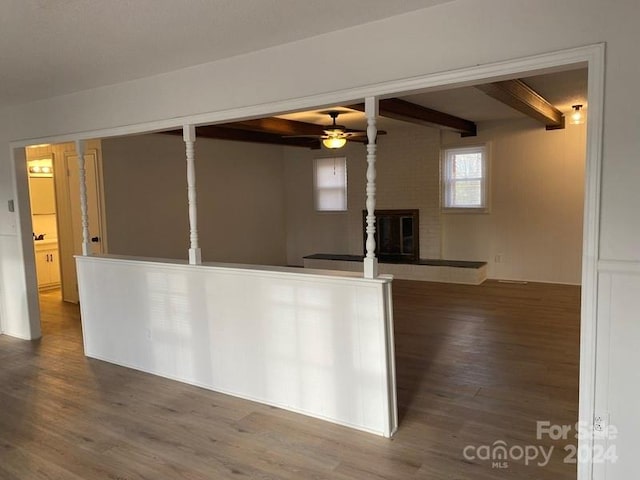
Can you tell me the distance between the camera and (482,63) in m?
2.37

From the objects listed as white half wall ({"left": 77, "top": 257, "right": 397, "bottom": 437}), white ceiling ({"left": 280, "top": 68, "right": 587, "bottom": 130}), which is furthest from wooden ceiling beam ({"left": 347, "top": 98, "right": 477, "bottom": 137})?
white half wall ({"left": 77, "top": 257, "right": 397, "bottom": 437})

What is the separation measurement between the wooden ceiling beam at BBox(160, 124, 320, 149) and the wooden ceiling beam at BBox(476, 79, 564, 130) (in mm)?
3606

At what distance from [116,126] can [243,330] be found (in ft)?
6.65

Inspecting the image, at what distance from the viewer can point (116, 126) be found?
158 inches

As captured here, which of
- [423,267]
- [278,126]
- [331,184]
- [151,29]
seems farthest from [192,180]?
[331,184]

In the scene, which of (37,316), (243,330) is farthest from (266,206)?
(243,330)

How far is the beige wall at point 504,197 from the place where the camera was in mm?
7090

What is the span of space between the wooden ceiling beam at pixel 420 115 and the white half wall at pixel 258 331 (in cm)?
216

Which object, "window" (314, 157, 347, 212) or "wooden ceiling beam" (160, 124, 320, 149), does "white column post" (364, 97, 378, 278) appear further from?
"window" (314, 157, 347, 212)

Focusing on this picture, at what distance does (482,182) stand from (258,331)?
5.51 meters

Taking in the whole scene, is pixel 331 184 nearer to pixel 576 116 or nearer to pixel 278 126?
pixel 278 126

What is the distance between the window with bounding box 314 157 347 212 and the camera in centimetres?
923

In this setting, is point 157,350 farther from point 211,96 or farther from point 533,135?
point 533,135

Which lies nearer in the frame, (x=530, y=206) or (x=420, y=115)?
(x=420, y=115)
